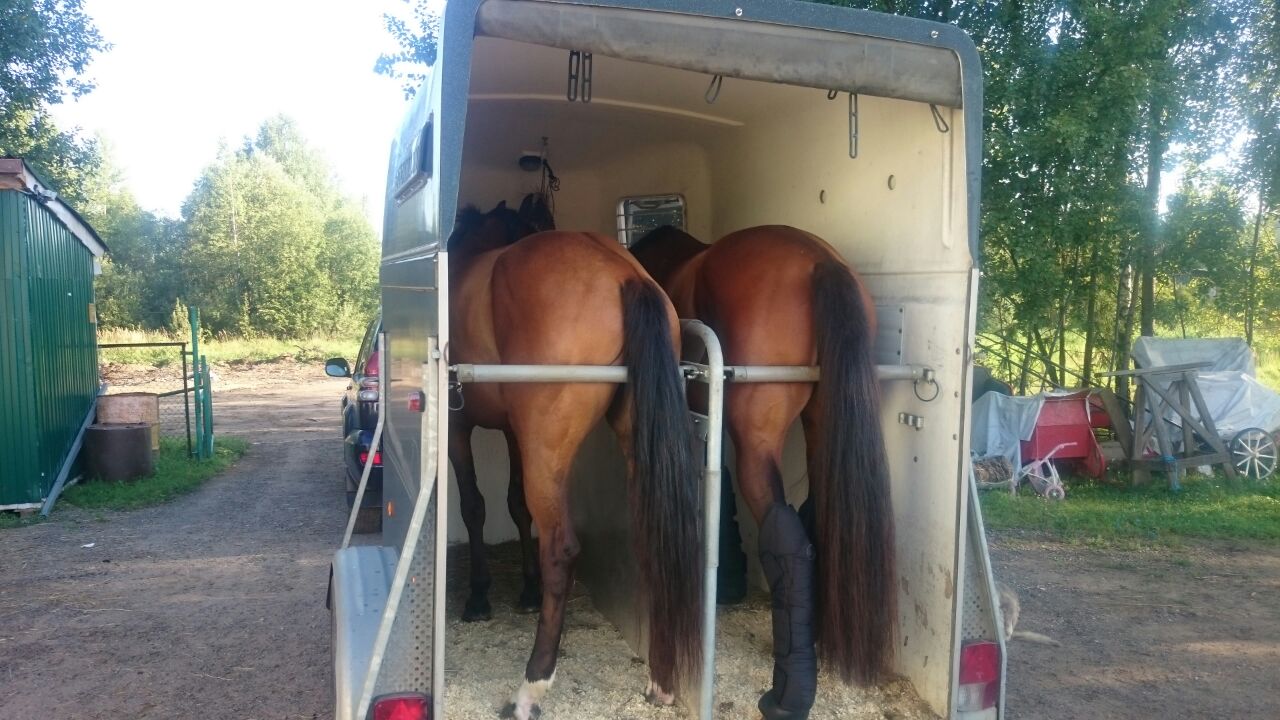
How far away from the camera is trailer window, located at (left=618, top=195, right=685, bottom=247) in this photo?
5.04 m

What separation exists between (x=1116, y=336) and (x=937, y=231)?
967cm

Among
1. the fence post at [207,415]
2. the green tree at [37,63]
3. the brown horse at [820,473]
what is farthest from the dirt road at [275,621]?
the green tree at [37,63]

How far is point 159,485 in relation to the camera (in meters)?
8.79

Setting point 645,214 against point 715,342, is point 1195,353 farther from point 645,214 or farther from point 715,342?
point 715,342

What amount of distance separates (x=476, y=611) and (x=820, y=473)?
6.05 ft

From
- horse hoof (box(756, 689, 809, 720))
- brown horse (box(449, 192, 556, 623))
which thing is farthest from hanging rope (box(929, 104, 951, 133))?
brown horse (box(449, 192, 556, 623))

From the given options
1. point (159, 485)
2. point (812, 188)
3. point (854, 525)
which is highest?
point (812, 188)

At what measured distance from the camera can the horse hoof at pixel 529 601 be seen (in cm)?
388

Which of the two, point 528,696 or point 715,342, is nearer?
point 715,342

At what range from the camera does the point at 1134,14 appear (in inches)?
302

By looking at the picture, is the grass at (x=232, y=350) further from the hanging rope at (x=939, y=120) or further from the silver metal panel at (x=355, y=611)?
the hanging rope at (x=939, y=120)

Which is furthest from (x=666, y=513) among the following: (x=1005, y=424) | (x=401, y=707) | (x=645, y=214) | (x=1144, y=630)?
(x=1005, y=424)

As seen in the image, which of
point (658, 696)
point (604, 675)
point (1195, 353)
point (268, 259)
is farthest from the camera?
point (268, 259)

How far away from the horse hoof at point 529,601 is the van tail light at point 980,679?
6.54 feet
